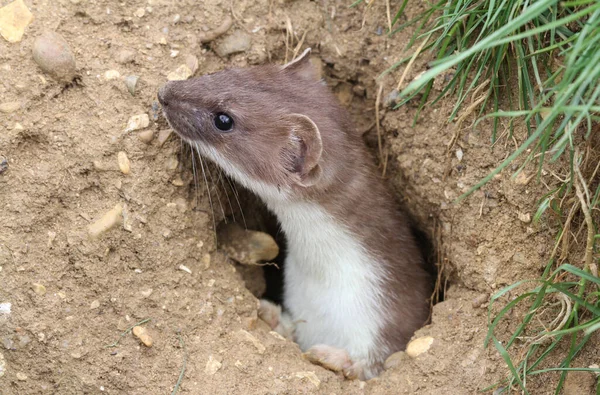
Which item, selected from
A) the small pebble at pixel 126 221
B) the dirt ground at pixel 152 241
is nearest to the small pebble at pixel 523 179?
the dirt ground at pixel 152 241

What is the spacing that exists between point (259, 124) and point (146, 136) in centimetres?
52

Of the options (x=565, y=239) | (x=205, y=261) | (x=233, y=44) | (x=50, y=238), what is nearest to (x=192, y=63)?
(x=233, y=44)

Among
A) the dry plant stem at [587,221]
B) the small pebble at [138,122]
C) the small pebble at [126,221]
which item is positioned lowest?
the small pebble at [126,221]

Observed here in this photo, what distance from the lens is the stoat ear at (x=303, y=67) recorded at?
3246 mm

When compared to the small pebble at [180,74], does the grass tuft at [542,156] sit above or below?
above

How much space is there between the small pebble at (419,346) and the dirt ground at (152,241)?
39 mm

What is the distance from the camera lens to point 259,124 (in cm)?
304

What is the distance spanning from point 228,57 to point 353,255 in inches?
47.9

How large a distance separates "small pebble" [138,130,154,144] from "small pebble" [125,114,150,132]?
0.03 metres

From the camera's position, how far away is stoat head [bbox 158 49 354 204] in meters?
2.97

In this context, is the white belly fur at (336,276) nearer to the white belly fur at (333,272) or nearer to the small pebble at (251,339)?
the white belly fur at (333,272)

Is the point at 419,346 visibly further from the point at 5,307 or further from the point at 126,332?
the point at 5,307

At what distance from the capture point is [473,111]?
10.0 feet

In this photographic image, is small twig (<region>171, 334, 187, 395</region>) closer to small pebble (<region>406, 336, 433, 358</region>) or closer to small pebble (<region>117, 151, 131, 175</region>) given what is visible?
small pebble (<region>117, 151, 131, 175</region>)
